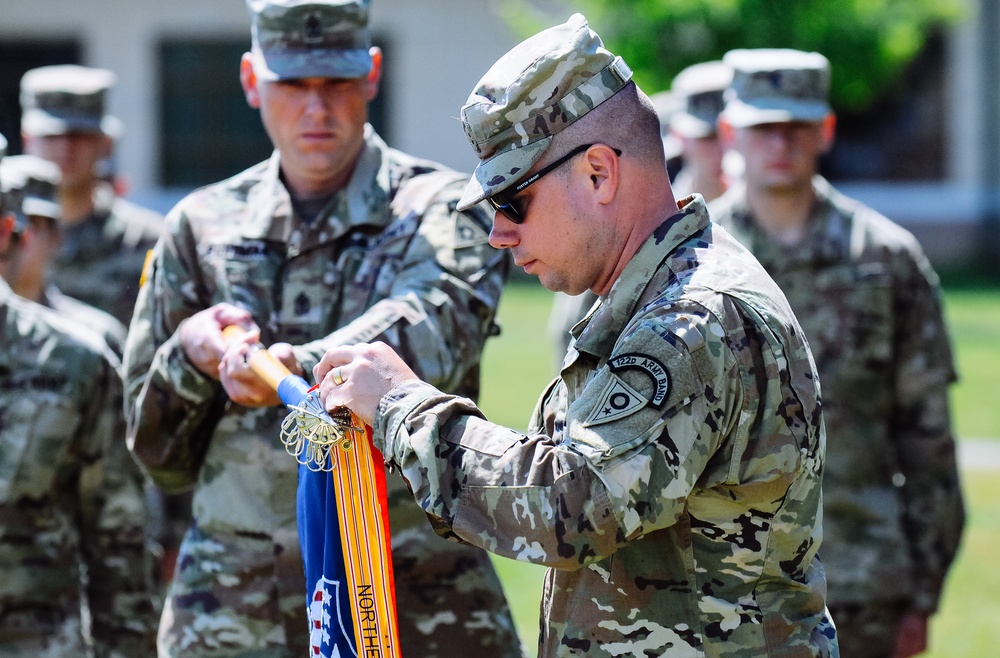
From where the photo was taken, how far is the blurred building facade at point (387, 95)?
91.4 ft

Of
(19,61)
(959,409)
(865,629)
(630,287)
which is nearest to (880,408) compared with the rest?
(865,629)

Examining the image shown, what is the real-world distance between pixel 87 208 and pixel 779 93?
377 centimetres

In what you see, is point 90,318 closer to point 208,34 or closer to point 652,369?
point 652,369

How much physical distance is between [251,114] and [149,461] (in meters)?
24.2

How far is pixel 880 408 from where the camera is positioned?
5680mm

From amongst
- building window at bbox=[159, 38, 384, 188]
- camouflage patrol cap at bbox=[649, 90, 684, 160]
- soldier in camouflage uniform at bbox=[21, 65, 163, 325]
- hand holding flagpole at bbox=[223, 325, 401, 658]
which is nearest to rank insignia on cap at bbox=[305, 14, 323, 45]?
hand holding flagpole at bbox=[223, 325, 401, 658]

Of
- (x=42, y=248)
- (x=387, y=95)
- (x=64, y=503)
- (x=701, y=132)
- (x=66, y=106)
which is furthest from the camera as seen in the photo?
(x=387, y=95)

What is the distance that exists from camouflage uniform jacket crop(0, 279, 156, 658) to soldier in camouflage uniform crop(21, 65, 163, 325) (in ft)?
9.10

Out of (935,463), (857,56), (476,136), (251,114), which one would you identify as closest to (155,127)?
(251,114)

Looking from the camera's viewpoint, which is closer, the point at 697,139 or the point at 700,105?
the point at 697,139

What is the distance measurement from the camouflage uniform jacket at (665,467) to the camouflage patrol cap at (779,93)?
9.72ft

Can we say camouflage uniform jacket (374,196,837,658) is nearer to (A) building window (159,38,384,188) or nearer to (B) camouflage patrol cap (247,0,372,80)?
(B) camouflage patrol cap (247,0,372,80)

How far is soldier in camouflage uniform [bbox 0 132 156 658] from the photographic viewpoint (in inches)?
184

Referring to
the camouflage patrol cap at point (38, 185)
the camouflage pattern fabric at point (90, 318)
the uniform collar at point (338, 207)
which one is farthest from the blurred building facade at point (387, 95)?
the uniform collar at point (338, 207)
